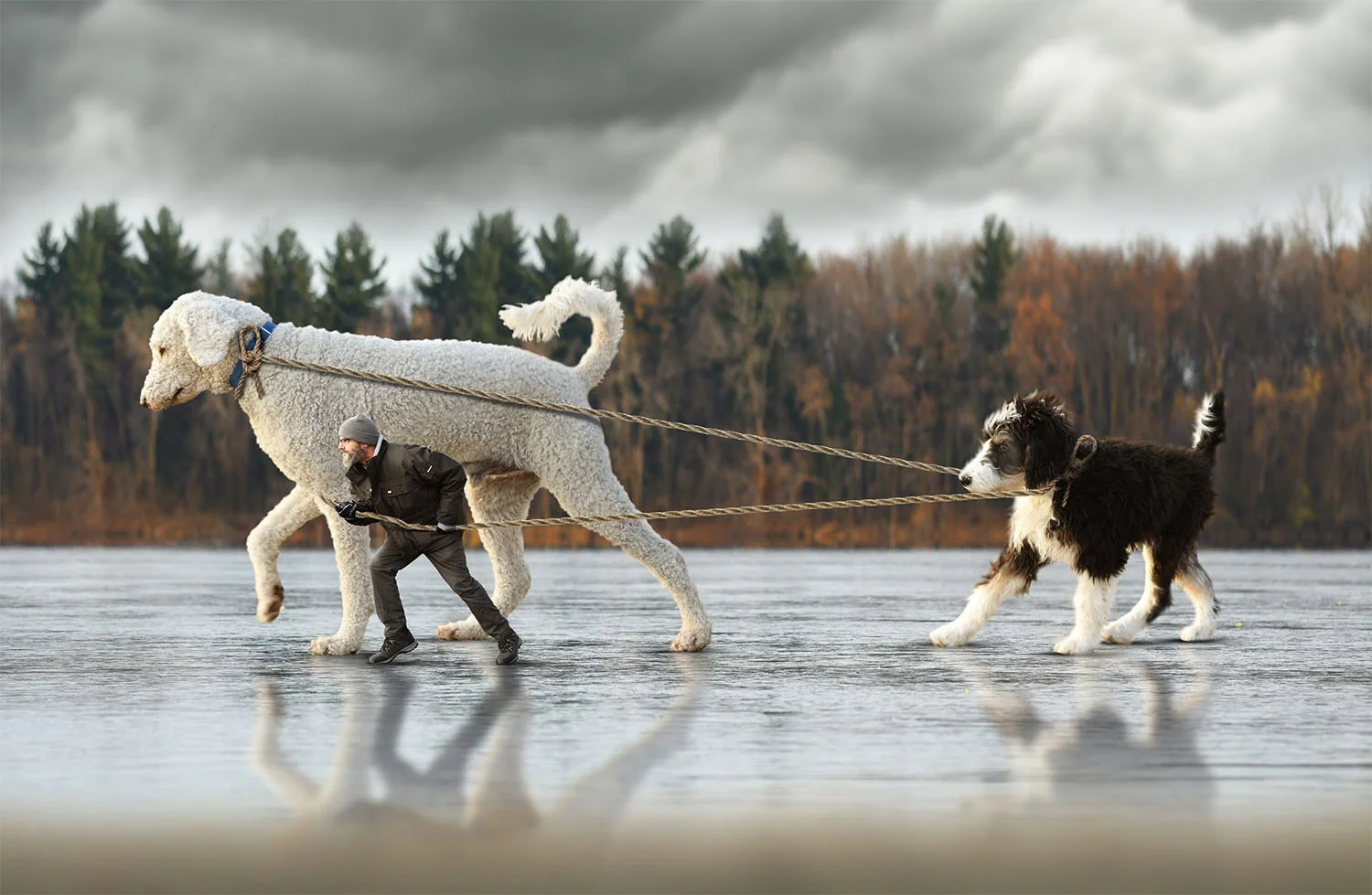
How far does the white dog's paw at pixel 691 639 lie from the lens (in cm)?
1025

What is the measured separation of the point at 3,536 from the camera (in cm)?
4900

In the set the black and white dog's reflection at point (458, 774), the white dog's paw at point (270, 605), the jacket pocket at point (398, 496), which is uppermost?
the jacket pocket at point (398, 496)

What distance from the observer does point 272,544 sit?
34.1 ft

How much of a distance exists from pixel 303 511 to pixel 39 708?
3.19 m

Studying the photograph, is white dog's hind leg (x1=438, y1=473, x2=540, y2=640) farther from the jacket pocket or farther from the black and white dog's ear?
the black and white dog's ear

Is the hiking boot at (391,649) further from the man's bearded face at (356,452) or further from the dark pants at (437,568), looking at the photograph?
the man's bearded face at (356,452)

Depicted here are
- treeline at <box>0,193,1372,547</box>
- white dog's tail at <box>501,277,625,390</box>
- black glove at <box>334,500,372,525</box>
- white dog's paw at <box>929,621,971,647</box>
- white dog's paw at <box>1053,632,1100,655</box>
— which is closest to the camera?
black glove at <box>334,500,372,525</box>

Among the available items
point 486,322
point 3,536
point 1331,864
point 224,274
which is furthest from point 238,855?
point 224,274

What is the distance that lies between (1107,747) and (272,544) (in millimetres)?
5868

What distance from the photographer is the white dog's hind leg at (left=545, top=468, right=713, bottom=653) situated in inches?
404

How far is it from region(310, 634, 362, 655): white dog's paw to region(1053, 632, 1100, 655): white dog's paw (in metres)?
4.42

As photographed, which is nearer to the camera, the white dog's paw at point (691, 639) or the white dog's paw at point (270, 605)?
the white dog's paw at point (691, 639)

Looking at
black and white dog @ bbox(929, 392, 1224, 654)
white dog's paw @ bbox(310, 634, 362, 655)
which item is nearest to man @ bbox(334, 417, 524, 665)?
white dog's paw @ bbox(310, 634, 362, 655)

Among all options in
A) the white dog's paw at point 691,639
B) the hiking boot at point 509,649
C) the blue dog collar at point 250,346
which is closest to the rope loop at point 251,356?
the blue dog collar at point 250,346
